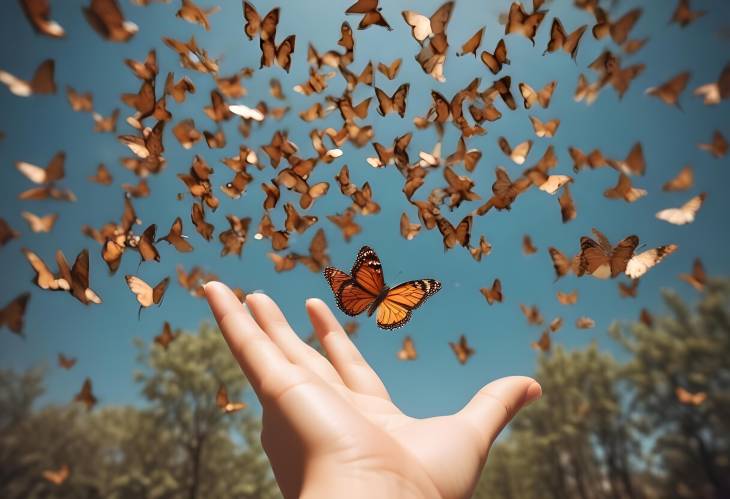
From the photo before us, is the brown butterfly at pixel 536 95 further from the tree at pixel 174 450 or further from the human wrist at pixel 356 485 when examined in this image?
the tree at pixel 174 450

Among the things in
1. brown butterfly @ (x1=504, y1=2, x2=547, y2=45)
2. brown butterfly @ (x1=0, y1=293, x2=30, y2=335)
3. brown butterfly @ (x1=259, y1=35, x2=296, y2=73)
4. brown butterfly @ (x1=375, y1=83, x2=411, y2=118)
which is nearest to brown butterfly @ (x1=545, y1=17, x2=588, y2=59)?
brown butterfly @ (x1=504, y1=2, x2=547, y2=45)

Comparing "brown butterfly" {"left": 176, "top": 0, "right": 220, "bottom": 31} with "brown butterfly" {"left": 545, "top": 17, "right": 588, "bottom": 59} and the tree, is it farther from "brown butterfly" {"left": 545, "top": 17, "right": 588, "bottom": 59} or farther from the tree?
the tree

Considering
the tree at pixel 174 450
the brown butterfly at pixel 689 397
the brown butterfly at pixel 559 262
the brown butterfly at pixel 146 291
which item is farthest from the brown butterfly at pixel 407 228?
the tree at pixel 174 450

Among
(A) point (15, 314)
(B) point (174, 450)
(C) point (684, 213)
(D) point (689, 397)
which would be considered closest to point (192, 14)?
(A) point (15, 314)

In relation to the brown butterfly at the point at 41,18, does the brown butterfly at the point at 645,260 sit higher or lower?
lower

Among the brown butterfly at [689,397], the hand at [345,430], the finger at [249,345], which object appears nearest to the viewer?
the hand at [345,430]

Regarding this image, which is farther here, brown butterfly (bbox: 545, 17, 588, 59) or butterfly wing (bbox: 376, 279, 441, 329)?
butterfly wing (bbox: 376, 279, 441, 329)
